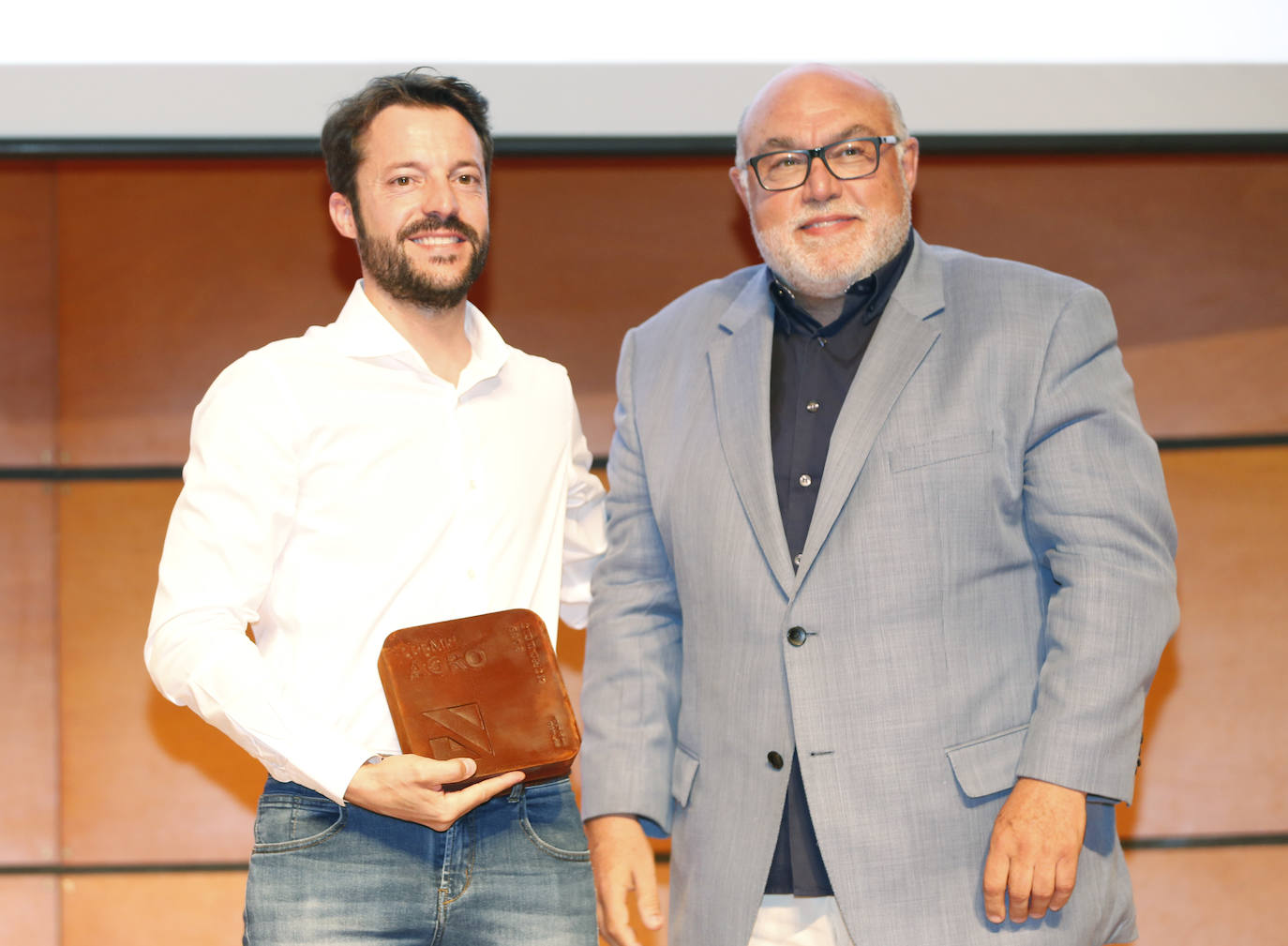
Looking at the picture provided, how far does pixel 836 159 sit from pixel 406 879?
1088 mm

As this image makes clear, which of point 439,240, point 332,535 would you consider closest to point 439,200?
point 439,240

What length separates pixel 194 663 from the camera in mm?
1290

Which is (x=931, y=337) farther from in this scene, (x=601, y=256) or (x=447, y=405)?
(x=601, y=256)

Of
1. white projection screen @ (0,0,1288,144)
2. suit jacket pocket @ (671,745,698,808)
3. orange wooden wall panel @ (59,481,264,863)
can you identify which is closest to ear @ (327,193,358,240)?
white projection screen @ (0,0,1288,144)

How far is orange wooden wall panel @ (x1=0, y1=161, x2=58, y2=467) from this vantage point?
2264mm

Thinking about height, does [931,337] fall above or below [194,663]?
above

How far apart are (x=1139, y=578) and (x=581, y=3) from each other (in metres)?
1.36

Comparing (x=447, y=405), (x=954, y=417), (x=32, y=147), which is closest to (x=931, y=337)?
(x=954, y=417)

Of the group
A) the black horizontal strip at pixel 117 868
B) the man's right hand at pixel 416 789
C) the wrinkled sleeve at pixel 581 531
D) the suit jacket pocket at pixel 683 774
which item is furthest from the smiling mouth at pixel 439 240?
the black horizontal strip at pixel 117 868

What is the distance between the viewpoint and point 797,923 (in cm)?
149

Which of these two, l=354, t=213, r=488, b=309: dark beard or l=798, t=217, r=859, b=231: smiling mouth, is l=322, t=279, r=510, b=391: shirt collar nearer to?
l=354, t=213, r=488, b=309: dark beard

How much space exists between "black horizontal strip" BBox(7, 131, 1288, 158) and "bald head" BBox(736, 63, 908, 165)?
0.49m

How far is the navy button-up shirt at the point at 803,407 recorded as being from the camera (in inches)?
57.2

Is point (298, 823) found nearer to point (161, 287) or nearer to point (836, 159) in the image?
point (836, 159)
